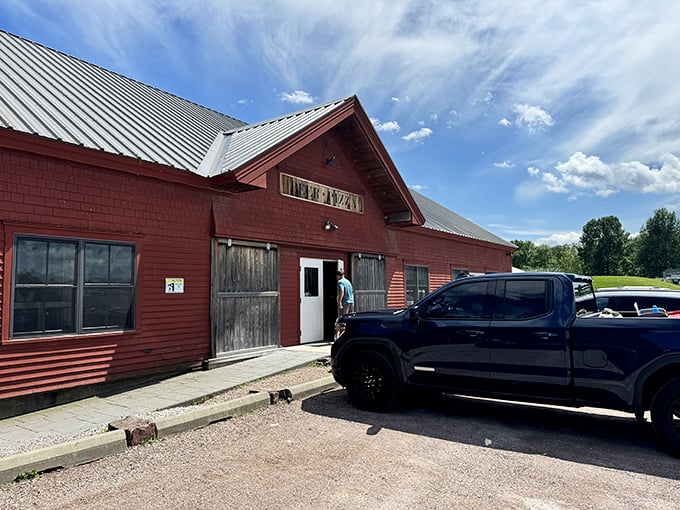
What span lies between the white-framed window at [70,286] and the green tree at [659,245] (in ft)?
323

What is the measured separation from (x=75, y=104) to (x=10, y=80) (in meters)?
1.03

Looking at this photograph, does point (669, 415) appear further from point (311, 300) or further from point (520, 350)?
point (311, 300)

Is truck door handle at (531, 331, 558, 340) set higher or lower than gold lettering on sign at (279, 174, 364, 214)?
lower

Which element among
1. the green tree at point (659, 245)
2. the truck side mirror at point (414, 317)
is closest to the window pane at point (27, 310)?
the truck side mirror at point (414, 317)

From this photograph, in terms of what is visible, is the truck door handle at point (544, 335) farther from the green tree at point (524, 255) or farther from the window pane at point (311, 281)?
the green tree at point (524, 255)

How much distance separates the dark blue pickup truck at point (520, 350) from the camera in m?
4.86

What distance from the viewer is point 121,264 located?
7727mm

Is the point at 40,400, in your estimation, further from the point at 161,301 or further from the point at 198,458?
the point at 198,458

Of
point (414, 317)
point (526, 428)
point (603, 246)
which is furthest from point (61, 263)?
point (603, 246)

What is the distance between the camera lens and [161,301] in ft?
27.1

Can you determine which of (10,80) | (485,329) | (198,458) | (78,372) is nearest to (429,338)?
(485,329)

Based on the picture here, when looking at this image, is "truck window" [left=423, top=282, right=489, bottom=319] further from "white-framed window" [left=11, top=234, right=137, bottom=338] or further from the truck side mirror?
"white-framed window" [left=11, top=234, right=137, bottom=338]

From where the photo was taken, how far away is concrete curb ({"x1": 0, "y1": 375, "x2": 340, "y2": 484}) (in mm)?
4180

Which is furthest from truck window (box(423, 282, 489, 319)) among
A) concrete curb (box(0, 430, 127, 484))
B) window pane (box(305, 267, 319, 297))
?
window pane (box(305, 267, 319, 297))
